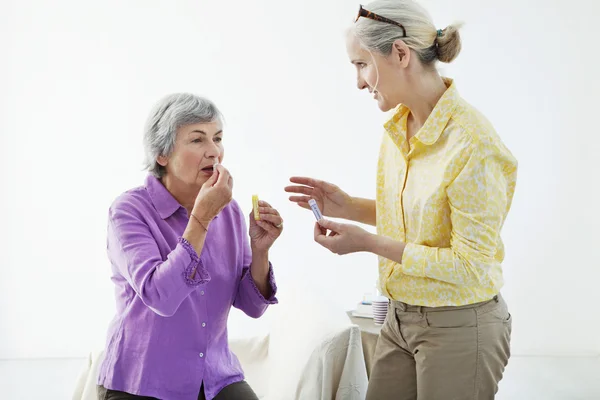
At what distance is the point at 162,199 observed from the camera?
1981 mm

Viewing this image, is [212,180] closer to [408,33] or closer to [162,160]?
[162,160]

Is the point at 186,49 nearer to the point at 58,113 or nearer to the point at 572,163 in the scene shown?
the point at 58,113

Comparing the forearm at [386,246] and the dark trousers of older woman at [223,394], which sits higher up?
the forearm at [386,246]

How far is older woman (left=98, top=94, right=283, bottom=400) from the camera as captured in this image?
179cm

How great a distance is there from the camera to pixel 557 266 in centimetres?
488

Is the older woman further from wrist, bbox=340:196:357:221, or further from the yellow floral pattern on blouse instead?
the yellow floral pattern on blouse

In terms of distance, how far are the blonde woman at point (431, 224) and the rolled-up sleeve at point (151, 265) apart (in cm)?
36

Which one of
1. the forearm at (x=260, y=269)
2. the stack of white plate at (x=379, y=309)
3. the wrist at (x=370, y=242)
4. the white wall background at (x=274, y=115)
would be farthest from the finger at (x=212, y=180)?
the white wall background at (x=274, y=115)

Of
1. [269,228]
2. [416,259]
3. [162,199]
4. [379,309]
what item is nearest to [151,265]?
[162,199]

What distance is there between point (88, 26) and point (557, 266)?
363cm

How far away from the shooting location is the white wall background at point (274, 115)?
4824 mm

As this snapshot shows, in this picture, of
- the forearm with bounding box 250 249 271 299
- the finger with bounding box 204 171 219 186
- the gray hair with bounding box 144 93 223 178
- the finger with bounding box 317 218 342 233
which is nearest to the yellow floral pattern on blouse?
the finger with bounding box 317 218 342 233

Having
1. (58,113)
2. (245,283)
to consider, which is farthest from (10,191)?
(245,283)

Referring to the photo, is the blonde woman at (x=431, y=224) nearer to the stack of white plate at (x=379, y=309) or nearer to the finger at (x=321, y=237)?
the finger at (x=321, y=237)
